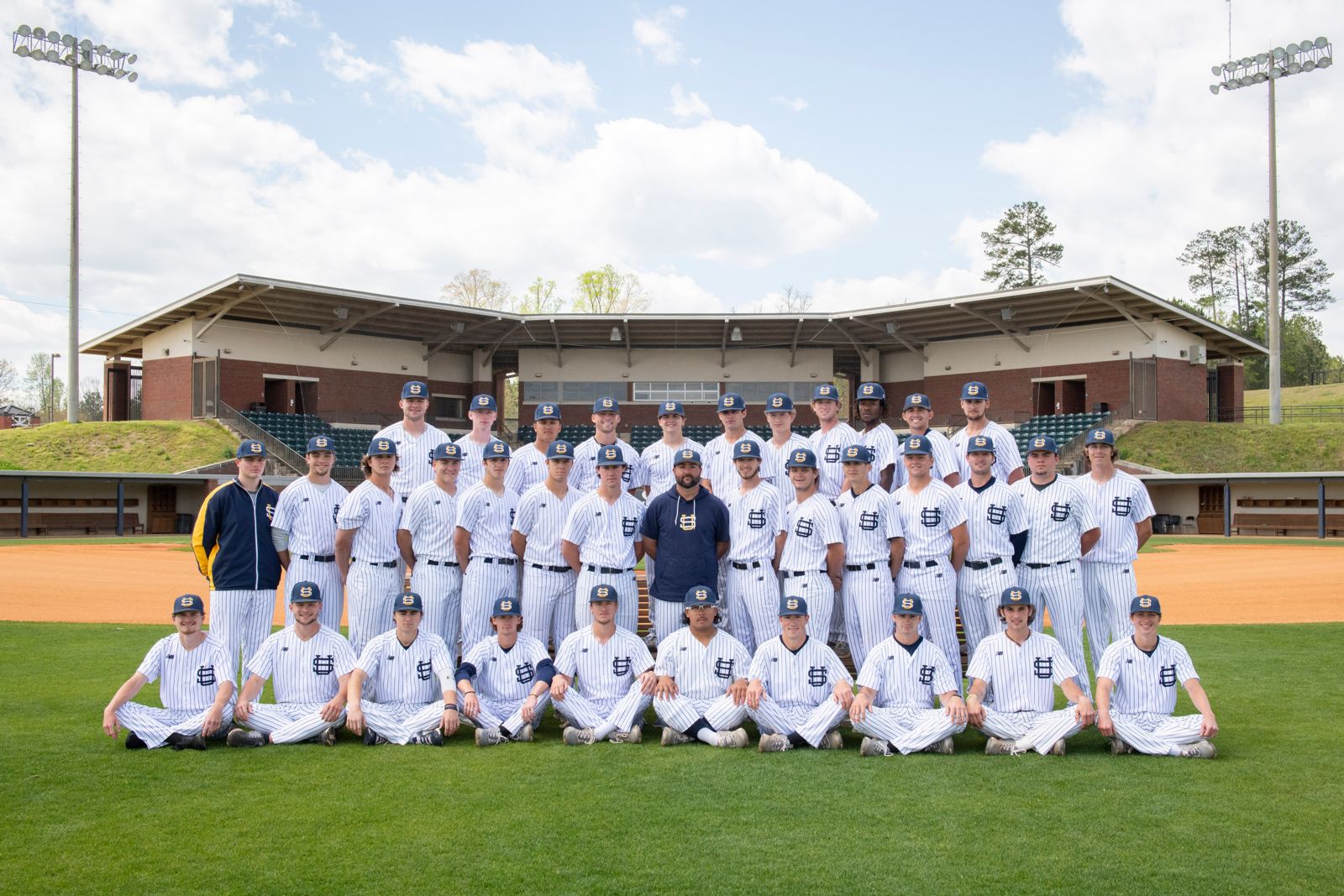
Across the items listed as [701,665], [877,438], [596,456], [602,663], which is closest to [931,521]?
[877,438]

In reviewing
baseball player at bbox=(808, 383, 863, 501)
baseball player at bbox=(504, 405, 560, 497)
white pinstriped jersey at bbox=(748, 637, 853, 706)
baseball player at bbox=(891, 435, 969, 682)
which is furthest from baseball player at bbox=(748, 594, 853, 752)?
baseball player at bbox=(504, 405, 560, 497)

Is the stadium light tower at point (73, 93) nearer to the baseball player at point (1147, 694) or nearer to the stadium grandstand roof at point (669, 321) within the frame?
the stadium grandstand roof at point (669, 321)

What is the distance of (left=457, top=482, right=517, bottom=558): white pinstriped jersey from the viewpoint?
23.7ft

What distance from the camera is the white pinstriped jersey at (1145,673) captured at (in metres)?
6.12

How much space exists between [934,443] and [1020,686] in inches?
89.3

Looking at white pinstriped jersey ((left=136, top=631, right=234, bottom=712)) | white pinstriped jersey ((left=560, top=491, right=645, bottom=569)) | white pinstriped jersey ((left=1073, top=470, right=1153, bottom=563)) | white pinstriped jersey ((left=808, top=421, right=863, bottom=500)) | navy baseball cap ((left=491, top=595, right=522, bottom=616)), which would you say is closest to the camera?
white pinstriped jersey ((left=136, top=631, right=234, bottom=712))

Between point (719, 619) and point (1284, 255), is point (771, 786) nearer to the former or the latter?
point (719, 619)

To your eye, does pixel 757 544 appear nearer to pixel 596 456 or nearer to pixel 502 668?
pixel 596 456

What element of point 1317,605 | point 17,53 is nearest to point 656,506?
point 1317,605

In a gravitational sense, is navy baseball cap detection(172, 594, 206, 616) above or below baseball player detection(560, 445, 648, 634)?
below

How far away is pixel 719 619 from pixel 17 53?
39484 millimetres

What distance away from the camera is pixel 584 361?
114ft

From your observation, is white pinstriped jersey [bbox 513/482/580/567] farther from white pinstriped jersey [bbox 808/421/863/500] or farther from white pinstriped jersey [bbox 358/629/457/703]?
white pinstriped jersey [bbox 808/421/863/500]

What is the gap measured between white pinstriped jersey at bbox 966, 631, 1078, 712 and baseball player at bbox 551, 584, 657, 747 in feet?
7.01
